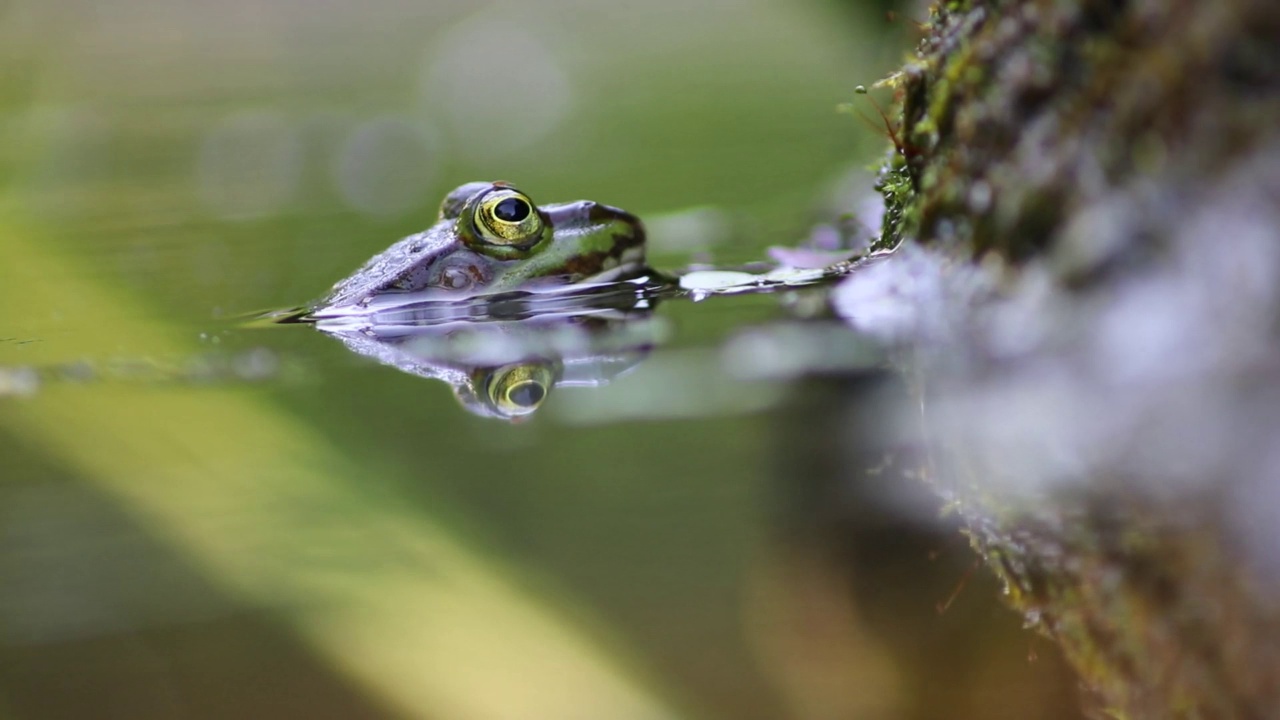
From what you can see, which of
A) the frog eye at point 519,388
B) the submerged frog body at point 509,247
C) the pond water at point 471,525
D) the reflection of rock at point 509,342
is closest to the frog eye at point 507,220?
the submerged frog body at point 509,247

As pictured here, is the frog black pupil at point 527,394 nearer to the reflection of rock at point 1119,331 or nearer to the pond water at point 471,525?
the pond water at point 471,525

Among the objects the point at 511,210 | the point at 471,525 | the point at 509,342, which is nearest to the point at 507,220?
the point at 511,210

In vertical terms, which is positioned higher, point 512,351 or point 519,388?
point 512,351

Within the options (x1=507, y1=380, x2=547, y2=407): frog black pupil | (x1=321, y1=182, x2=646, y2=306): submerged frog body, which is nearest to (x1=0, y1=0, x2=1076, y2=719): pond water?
(x1=507, y1=380, x2=547, y2=407): frog black pupil

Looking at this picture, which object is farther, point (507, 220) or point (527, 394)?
point (507, 220)

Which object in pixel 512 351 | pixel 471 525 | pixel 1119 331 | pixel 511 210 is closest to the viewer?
pixel 471 525

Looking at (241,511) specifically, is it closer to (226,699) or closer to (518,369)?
(226,699)

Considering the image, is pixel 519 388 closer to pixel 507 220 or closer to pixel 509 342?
pixel 509 342

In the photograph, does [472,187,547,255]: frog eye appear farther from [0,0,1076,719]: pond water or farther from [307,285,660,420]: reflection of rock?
[0,0,1076,719]: pond water
